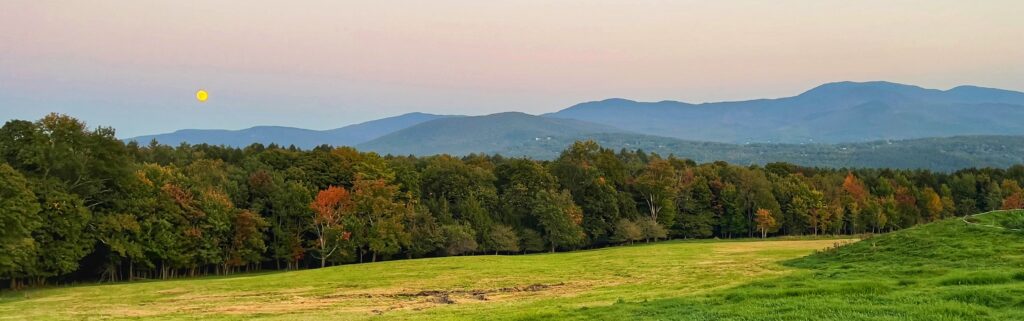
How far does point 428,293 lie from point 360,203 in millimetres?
44685

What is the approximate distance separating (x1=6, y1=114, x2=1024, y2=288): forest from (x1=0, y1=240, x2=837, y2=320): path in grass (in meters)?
10.5

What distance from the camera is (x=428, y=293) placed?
1221 inches

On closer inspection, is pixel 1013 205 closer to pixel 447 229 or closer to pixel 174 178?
pixel 447 229

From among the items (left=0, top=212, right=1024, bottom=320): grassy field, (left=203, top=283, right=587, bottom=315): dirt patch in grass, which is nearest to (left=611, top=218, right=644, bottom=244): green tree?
(left=0, top=212, right=1024, bottom=320): grassy field

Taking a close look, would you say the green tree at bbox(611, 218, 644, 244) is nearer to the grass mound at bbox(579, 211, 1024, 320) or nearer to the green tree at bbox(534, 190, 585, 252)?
the green tree at bbox(534, 190, 585, 252)

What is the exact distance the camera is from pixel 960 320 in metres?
12.4

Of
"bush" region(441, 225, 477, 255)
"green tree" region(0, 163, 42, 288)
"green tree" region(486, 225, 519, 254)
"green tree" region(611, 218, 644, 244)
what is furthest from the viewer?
"green tree" region(611, 218, 644, 244)

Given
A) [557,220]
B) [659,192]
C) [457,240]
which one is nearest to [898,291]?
[457,240]

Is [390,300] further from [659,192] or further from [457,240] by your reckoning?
[659,192]

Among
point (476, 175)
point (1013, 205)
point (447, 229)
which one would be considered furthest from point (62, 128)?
point (1013, 205)

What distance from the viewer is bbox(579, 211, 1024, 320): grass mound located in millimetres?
13750

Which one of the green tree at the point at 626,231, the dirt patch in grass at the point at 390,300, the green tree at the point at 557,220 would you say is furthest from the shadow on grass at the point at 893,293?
the green tree at the point at 626,231

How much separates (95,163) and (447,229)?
3699cm

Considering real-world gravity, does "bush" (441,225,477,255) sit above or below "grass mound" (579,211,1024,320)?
below
